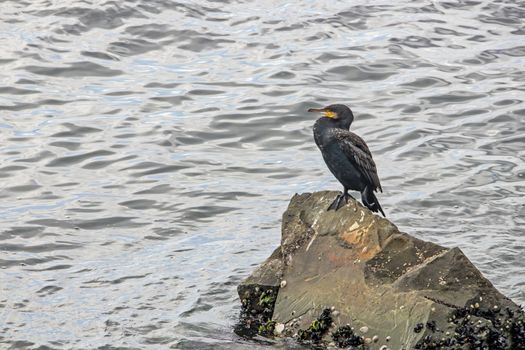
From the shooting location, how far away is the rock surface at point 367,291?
7430mm

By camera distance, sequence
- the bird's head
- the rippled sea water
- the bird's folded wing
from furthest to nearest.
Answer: the rippled sea water < the bird's head < the bird's folded wing

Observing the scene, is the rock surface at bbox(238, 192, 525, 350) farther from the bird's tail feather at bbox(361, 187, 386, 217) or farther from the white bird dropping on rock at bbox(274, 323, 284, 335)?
the bird's tail feather at bbox(361, 187, 386, 217)

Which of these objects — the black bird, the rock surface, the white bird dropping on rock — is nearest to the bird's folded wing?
the black bird

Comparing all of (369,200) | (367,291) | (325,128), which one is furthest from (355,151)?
(367,291)

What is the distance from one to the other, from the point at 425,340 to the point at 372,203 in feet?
7.00

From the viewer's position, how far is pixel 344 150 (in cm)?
907

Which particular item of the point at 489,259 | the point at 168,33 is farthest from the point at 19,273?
the point at 168,33

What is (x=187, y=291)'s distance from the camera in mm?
9961

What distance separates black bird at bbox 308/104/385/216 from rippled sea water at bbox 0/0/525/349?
57.2 inches

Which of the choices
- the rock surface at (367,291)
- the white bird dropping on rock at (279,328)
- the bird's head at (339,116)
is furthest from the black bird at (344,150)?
the white bird dropping on rock at (279,328)

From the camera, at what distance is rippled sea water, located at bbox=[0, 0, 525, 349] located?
10055 millimetres

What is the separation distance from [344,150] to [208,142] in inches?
224

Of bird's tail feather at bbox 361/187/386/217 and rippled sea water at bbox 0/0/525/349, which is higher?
bird's tail feather at bbox 361/187/386/217

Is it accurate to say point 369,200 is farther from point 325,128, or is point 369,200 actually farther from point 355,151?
point 325,128
